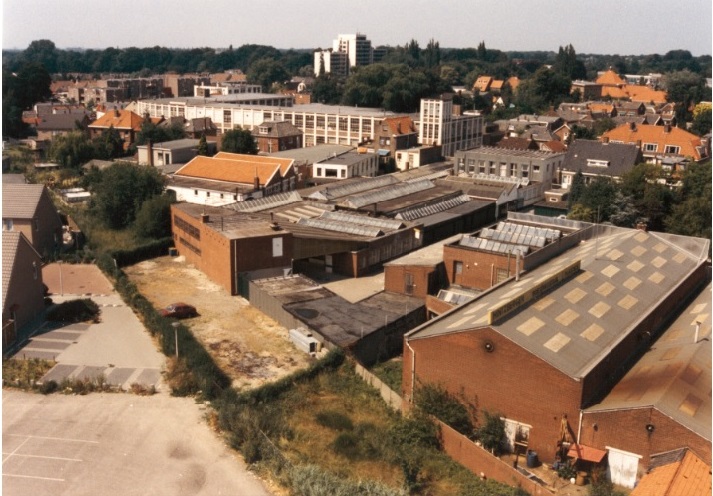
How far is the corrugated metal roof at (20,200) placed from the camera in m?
37.2

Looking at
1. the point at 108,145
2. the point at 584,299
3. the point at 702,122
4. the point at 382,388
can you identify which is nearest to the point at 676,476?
the point at 584,299

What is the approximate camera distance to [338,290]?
3294 cm

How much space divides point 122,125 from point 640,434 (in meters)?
63.0

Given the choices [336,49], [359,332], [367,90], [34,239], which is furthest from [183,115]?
[336,49]

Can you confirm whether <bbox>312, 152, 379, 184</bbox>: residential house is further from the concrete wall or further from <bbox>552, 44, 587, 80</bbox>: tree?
<bbox>552, 44, 587, 80</bbox>: tree

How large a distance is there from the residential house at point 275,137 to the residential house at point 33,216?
28.9 m

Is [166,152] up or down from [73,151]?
up

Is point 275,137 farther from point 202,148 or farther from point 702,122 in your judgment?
point 702,122

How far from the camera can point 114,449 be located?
62.7 ft

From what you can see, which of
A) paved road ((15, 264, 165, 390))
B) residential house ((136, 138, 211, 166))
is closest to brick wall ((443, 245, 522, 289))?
paved road ((15, 264, 165, 390))

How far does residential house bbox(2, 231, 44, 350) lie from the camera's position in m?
26.6

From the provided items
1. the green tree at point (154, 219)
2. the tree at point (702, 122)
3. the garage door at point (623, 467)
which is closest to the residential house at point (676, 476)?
the garage door at point (623, 467)

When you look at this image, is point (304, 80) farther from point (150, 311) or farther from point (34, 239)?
point (150, 311)

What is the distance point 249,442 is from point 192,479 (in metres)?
1.76
